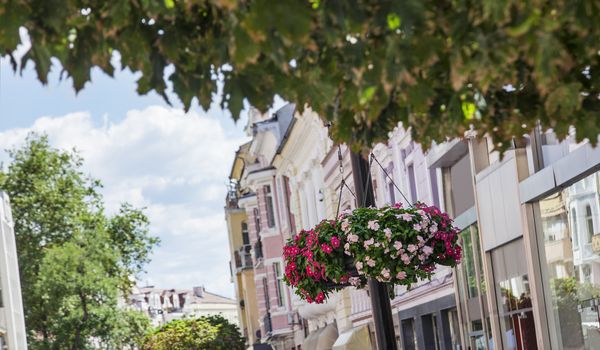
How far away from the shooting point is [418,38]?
4395 millimetres

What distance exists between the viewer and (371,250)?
11.1 metres

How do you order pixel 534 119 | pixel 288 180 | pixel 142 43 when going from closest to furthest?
1. pixel 142 43
2. pixel 534 119
3. pixel 288 180

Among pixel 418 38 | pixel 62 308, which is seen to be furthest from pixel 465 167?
pixel 62 308

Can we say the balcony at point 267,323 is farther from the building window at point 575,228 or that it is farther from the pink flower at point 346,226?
the pink flower at point 346,226

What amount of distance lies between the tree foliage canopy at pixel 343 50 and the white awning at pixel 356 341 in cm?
1959

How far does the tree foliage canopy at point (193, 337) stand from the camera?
64.1 m

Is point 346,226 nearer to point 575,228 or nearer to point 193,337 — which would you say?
point 575,228

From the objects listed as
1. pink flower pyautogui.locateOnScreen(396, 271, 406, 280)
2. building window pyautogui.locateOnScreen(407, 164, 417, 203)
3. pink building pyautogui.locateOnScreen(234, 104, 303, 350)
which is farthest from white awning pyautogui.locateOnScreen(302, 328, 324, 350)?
pink flower pyautogui.locateOnScreen(396, 271, 406, 280)

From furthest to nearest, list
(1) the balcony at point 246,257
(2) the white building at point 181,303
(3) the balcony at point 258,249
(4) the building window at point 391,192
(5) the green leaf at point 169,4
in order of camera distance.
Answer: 1. (2) the white building at point 181,303
2. (1) the balcony at point 246,257
3. (3) the balcony at point 258,249
4. (4) the building window at point 391,192
5. (5) the green leaf at point 169,4

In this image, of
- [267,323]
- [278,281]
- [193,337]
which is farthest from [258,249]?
[193,337]

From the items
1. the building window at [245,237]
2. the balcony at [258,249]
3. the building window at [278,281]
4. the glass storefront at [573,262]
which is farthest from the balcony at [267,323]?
the glass storefront at [573,262]

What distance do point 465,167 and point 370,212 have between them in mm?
8145

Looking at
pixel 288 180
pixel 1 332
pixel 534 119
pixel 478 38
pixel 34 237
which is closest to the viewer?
pixel 478 38

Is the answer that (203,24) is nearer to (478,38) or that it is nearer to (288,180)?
(478,38)
